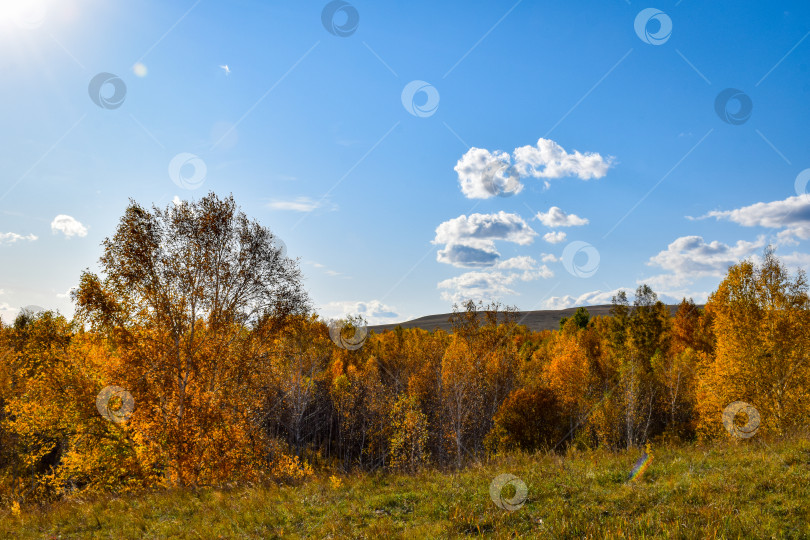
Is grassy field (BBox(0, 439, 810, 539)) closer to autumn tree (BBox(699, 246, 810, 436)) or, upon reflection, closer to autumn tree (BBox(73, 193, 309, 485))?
autumn tree (BBox(73, 193, 309, 485))

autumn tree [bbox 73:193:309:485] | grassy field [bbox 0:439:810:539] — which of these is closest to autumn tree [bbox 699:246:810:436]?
grassy field [bbox 0:439:810:539]

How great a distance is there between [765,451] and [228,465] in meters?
19.6

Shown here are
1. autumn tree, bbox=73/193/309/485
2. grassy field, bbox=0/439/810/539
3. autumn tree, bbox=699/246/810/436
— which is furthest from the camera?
autumn tree, bbox=699/246/810/436

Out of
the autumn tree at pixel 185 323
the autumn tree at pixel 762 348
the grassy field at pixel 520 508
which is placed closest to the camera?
the grassy field at pixel 520 508

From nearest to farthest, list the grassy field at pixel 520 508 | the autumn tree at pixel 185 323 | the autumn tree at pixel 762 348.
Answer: the grassy field at pixel 520 508
the autumn tree at pixel 185 323
the autumn tree at pixel 762 348

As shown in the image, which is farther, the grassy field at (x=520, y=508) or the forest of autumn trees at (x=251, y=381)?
the forest of autumn trees at (x=251, y=381)

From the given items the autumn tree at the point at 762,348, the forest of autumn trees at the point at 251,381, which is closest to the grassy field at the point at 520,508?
the forest of autumn trees at the point at 251,381

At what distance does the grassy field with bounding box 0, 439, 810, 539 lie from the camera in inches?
333

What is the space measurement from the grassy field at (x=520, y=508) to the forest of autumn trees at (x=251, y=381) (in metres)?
3.62

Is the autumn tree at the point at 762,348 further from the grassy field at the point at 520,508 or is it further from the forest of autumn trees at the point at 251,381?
the grassy field at the point at 520,508

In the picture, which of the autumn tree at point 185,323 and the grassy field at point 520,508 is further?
the autumn tree at point 185,323

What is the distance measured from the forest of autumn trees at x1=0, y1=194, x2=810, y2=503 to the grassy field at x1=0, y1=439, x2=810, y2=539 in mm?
3624

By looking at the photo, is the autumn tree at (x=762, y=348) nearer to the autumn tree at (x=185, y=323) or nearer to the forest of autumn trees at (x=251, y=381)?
the forest of autumn trees at (x=251, y=381)

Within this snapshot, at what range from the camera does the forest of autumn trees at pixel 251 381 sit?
19531mm
